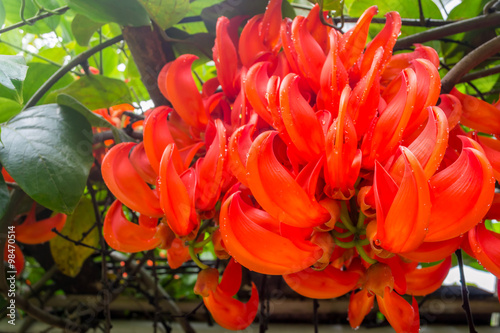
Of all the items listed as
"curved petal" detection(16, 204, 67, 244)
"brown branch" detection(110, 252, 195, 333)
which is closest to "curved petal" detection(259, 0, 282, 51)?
"curved petal" detection(16, 204, 67, 244)

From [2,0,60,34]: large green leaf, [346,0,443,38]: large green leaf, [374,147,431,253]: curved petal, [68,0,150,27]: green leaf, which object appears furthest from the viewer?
[2,0,60,34]: large green leaf

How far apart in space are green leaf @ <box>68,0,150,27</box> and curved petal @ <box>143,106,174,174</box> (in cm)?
16

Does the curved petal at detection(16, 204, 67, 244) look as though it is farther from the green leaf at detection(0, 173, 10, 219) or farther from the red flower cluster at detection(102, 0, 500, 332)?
the red flower cluster at detection(102, 0, 500, 332)

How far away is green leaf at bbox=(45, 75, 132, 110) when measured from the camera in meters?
0.55

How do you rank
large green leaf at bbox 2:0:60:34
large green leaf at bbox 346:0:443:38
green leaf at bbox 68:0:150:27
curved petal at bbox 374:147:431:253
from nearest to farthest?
curved petal at bbox 374:147:431:253
green leaf at bbox 68:0:150:27
large green leaf at bbox 346:0:443:38
large green leaf at bbox 2:0:60:34

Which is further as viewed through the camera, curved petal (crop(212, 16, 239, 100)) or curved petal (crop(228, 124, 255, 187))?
curved petal (crop(212, 16, 239, 100))

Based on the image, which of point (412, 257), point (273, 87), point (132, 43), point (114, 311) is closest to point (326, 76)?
point (273, 87)

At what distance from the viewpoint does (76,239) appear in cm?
73

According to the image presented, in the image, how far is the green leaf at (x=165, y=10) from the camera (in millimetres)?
462

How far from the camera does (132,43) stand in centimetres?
50

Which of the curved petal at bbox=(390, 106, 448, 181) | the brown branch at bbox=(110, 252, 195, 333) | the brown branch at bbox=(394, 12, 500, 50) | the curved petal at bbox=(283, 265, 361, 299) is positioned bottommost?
the brown branch at bbox=(110, 252, 195, 333)

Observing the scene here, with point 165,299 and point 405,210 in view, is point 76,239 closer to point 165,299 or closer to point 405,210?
point 165,299

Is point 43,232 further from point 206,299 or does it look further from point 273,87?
point 273,87

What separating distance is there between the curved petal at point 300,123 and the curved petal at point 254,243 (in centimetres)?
6
